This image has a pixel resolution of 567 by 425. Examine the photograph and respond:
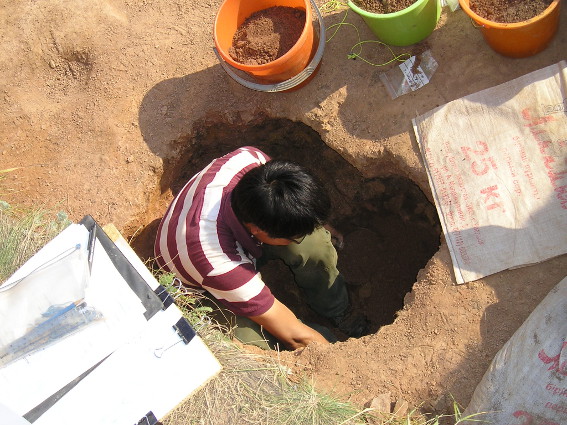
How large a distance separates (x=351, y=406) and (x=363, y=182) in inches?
56.0

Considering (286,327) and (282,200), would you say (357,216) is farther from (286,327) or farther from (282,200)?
(282,200)

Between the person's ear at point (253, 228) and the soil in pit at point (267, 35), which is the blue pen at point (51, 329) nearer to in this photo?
the person's ear at point (253, 228)

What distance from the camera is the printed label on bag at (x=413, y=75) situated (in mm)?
2785

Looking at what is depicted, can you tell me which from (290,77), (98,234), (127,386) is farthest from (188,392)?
(290,77)

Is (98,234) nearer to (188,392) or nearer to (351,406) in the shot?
(188,392)

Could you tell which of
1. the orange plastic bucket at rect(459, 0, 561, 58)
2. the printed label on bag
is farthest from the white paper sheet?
the orange plastic bucket at rect(459, 0, 561, 58)

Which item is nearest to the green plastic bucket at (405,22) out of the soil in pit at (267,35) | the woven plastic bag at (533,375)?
the soil in pit at (267,35)

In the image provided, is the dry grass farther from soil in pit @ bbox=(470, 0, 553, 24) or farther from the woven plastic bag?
soil in pit @ bbox=(470, 0, 553, 24)

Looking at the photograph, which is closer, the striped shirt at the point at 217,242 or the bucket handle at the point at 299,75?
the striped shirt at the point at 217,242

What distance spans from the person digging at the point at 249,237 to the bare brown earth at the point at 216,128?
0.31 metres

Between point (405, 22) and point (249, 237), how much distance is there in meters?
1.26

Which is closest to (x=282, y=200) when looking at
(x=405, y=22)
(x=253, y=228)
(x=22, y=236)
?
(x=253, y=228)

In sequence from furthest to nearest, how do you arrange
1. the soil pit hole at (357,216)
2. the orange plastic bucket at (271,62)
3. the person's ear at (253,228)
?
the soil pit hole at (357,216) → the orange plastic bucket at (271,62) → the person's ear at (253,228)

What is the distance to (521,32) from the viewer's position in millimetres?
2418
